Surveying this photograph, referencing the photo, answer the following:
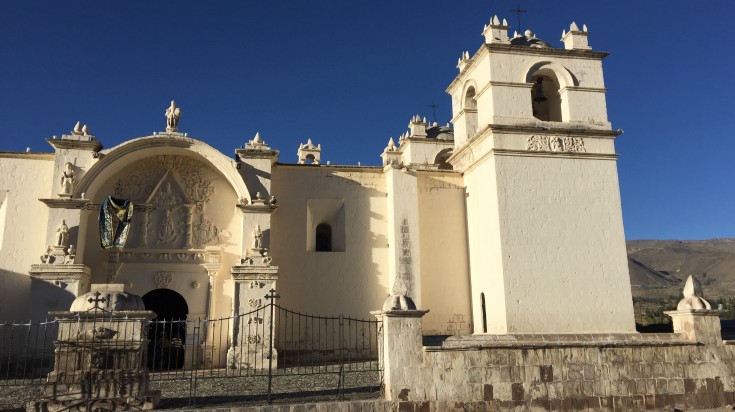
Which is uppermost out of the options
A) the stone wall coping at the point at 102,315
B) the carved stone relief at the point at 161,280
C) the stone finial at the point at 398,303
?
the carved stone relief at the point at 161,280

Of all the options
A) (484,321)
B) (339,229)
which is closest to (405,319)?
(484,321)

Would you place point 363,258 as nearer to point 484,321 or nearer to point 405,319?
point 484,321

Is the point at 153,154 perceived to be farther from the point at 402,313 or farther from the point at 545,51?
the point at 545,51

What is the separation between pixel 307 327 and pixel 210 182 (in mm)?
4794

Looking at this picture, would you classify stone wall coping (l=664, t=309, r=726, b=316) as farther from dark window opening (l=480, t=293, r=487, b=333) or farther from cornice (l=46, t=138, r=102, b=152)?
cornice (l=46, t=138, r=102, b=152)

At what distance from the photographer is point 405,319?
984 cm

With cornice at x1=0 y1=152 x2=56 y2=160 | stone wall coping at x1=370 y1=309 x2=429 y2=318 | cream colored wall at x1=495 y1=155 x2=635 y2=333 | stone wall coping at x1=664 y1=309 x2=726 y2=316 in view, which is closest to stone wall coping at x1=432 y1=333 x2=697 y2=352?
stone wall coping at x1=664 y1=309 x2=726 y2=316

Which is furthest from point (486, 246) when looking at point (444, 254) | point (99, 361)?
point (99, 361)

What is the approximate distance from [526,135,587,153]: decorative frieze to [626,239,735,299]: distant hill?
3488cm

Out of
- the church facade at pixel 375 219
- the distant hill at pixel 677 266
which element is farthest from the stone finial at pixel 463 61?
the distant hill at pixel 677 266

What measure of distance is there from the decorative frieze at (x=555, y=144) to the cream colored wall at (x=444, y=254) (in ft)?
8.55

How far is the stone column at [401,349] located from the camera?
9625mm

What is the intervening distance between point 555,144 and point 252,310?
8.70m

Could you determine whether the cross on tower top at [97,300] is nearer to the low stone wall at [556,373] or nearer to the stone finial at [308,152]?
the low stone wall at [556,373]
